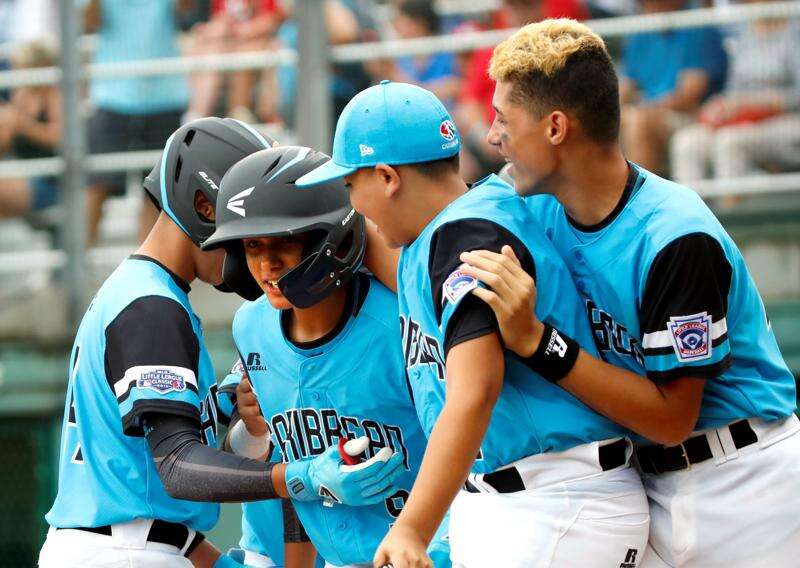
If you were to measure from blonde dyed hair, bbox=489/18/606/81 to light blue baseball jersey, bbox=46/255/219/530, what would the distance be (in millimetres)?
1253

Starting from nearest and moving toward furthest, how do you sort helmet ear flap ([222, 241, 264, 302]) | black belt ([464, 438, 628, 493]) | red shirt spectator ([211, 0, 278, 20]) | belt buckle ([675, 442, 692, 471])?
black belt ([464, 438, 628, 493])
belt buckle ([675, 442, 692, 471])
helmet ear flap ([222, 241, 264, 302])
red shirt spectator ([211, 0, 278, 20])

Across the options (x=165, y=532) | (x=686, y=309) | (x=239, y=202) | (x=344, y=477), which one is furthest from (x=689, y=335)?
(x=165, y=532)

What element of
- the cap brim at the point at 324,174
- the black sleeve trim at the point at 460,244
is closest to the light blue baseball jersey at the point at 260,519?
the cap brim at the point at 324,174

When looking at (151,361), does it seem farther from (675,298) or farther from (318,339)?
(675,298)

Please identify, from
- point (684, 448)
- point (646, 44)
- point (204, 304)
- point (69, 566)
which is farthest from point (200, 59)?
point (684, 448)

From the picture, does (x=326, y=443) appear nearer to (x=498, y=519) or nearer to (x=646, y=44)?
(x=498, y=519)

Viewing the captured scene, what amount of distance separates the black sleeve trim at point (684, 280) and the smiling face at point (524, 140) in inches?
15.2

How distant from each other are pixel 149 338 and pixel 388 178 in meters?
0.93

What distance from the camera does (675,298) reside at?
10.5 ft

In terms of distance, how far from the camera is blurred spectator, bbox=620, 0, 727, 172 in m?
7.48

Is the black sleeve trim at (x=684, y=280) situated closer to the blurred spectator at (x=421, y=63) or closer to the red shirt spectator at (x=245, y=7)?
the blurred spectator at (x=421, y=63)

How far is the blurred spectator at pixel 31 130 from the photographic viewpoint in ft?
27.4

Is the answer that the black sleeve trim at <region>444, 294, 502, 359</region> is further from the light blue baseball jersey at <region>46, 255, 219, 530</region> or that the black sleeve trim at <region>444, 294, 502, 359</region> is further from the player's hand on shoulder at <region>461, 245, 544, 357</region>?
the light blue baseball jersey at <region>46, 255, 219, 530</region>

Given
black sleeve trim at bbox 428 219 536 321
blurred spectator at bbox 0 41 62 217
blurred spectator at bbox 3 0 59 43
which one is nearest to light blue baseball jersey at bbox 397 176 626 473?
black sleeve trim at bbox 428 219 536 321
